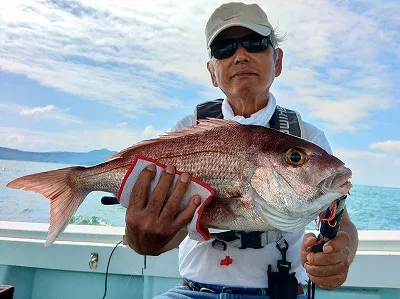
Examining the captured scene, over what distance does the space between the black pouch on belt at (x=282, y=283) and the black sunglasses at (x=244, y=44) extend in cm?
113

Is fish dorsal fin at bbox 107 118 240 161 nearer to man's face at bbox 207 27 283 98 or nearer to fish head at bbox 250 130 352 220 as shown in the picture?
fish head at bbox 250 130 352 220

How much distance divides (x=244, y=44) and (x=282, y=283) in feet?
4.21

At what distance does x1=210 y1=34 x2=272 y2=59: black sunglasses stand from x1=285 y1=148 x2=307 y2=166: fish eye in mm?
908

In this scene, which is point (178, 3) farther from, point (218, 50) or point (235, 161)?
point (235, 161)

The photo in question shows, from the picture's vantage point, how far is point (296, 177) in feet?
4.48

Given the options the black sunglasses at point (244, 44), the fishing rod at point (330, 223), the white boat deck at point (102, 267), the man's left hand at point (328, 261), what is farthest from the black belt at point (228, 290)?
the black sunglasses at point (244, 44)

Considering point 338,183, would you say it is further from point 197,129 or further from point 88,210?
point 88,210

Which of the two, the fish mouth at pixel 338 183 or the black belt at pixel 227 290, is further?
the black belt at pixel 227 290

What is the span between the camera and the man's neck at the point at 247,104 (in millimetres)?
2230

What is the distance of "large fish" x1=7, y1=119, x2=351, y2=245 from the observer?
4.40 feet

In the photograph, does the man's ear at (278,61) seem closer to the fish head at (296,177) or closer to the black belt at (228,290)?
the fish head at (296,177)

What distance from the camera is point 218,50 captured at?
7.07 feet

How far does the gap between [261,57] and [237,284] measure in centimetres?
124

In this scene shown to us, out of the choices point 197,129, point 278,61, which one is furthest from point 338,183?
point 278,61
